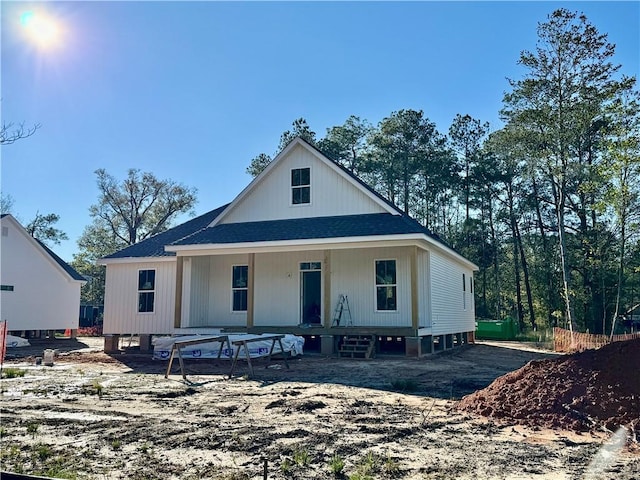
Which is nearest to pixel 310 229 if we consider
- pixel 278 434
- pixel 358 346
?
pixel 358 346

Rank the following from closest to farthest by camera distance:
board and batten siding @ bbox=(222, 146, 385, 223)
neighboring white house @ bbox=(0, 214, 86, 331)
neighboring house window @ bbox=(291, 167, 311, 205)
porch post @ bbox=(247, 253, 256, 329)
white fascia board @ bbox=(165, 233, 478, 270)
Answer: white fascia board @ bbox=(165, 233, 478, 270), porch post @ bbox=(247, 253, 256, 329), board and batten siding @ bbox=(222, 146, 385, 223), neighboring house window @ bbox=(291, 167, 311, 205), neighboring white house @ bbox=(0, 214, 86, 331)

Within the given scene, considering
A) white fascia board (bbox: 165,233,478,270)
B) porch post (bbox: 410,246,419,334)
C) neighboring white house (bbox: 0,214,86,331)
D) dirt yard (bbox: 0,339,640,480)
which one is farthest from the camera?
neighboring white house (bbox: 0,214,86,331)

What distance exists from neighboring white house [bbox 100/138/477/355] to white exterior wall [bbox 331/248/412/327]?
0.03m

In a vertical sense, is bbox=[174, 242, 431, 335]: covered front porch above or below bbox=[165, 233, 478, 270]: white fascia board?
below

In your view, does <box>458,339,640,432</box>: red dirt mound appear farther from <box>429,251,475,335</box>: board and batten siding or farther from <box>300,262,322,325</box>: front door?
<box>300,262,322,325</box>: front door

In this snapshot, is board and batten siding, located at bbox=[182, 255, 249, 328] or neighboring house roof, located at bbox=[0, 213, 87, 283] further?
neighboring house roof, located at bbox=[0, 213, 87, 283]

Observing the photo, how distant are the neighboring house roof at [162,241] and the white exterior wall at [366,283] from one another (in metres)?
5.61

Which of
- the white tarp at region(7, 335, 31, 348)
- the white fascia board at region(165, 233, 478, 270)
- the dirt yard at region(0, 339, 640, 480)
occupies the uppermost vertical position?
the white fascia board at region(165, 233, 478, 270)

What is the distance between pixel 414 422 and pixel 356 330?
27.3ft

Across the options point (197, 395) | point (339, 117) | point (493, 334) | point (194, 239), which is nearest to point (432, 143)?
point (339, 117)

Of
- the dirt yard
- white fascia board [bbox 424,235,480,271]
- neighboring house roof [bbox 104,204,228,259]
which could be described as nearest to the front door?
white fascia board [bbox 424,235,480,271]

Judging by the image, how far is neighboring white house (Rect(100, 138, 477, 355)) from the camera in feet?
50.3

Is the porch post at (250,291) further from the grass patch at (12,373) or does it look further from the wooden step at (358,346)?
the grass patch at (12,373)

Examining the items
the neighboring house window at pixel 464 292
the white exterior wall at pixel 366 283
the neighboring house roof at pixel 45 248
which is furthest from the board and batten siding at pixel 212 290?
the neighboring house roof at pixel 45 248
